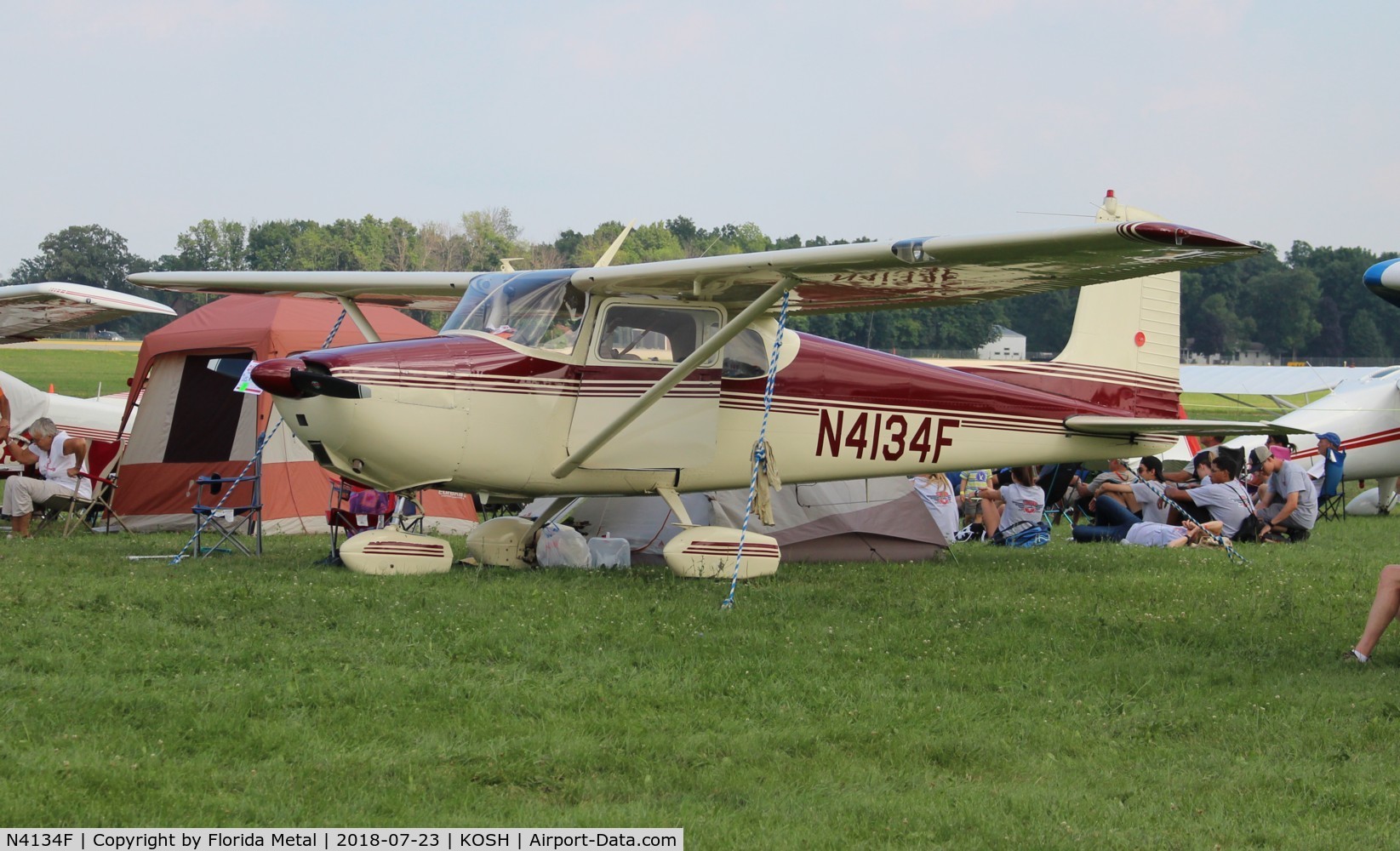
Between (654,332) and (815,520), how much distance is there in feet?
8.80

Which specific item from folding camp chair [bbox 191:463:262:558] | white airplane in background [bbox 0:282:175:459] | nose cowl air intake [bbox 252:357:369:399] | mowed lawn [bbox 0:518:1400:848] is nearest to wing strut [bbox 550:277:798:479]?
mowed lawn [bbox 0:518:1400:848]

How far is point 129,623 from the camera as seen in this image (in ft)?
23.1

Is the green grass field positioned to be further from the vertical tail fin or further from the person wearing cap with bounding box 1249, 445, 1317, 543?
the person wearing cap with bounding box 1249, 445, 1317, 543

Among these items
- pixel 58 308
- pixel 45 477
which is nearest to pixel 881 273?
pixel 45 477

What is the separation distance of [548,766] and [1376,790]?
10.4ft

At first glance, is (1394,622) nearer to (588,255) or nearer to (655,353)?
(655,353)

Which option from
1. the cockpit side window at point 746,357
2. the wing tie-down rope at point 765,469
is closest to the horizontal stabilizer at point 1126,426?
the wing tie-down rope at point 765,469

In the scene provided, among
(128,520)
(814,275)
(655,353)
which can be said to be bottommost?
(128,520)

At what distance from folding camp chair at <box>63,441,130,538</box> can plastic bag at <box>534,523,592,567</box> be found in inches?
205

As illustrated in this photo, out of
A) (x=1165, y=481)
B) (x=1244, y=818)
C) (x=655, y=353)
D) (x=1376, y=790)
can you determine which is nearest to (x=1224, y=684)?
(x=1376, y=790)

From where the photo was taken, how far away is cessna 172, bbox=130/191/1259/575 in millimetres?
9031

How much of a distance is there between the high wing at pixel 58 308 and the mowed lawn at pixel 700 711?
5.60 meters

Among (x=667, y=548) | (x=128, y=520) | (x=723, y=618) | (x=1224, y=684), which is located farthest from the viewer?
(x=128, y=520)

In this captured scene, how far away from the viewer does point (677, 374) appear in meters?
9.59
